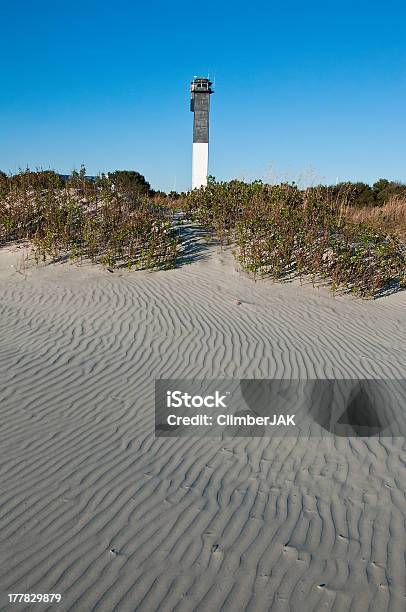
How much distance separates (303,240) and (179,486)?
27.3 feet

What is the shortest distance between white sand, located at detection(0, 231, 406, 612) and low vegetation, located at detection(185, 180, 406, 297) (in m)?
3.14

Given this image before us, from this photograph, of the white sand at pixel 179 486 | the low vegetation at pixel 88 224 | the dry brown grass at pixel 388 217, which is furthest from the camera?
the dry brown grass at pixel 388 217

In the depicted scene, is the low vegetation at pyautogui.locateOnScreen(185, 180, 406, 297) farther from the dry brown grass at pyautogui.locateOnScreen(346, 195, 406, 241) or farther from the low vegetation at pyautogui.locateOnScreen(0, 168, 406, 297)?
the dry brown grass at pyautogui.locateOnScreen(346, 195, 406, 241)

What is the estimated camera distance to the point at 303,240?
440 inches

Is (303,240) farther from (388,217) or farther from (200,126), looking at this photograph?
(200,126)

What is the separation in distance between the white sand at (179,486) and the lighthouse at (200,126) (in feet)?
59.5

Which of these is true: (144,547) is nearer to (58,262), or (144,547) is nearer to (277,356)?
(277,356)

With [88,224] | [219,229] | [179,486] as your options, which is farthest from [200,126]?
[179,486]

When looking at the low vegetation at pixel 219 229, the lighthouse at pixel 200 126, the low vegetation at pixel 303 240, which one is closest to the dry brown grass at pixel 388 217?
the low vegetation at pixel 219 229

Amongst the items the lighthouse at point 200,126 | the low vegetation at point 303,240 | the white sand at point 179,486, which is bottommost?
the white sand at point 179,486

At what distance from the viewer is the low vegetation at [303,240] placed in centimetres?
1060

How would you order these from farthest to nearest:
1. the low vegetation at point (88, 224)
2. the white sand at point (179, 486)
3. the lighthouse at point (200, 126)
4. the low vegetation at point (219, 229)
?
the lighthouse at point (200, 126), the low vegetation at point (88, 224), the low vegetation at point (219, 229), the white sand at point (179, 486)

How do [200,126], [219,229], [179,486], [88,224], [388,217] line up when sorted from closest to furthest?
[179,486]
[88,224]
[219,229]
[388,217]
[200,126]

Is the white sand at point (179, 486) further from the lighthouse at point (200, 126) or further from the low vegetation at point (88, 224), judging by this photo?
the lighthouse at point (200, 126)
